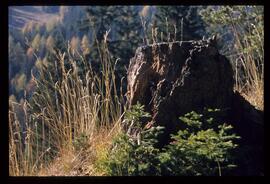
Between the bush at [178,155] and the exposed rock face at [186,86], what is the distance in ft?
0.54

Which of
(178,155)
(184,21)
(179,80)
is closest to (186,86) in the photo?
(179,80)

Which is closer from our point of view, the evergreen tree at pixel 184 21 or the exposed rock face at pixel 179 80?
the exposed rock face at pixel 179 80

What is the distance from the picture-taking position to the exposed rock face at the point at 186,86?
3.42 m

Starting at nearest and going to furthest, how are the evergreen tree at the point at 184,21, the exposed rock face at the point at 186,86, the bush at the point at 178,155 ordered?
the bush at the point at 178,155
the exposed rock face at the point at 186,86
the evergreen tree at the point at 184,21

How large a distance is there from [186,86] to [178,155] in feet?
1.52

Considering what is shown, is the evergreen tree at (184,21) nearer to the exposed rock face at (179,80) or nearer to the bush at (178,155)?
the exposed rock face at (179,80)

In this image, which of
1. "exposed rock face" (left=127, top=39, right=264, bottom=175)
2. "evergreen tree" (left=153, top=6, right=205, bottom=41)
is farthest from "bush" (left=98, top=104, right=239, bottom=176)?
"evergreen tree" (left=153, top=6, right=205, bottom=41)

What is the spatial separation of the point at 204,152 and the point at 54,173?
39.0 inches

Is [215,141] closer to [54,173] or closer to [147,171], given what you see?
[147,171]

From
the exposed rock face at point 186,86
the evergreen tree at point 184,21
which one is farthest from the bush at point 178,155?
the evergreen tree at point 184,21

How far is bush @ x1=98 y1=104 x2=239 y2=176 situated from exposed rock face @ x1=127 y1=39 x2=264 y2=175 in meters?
0.17

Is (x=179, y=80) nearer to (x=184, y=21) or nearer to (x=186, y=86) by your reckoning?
(x=186, y=86)

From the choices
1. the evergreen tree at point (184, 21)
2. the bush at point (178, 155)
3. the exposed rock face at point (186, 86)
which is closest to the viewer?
the bush at point (178, 155)

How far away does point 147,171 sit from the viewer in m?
3.18
